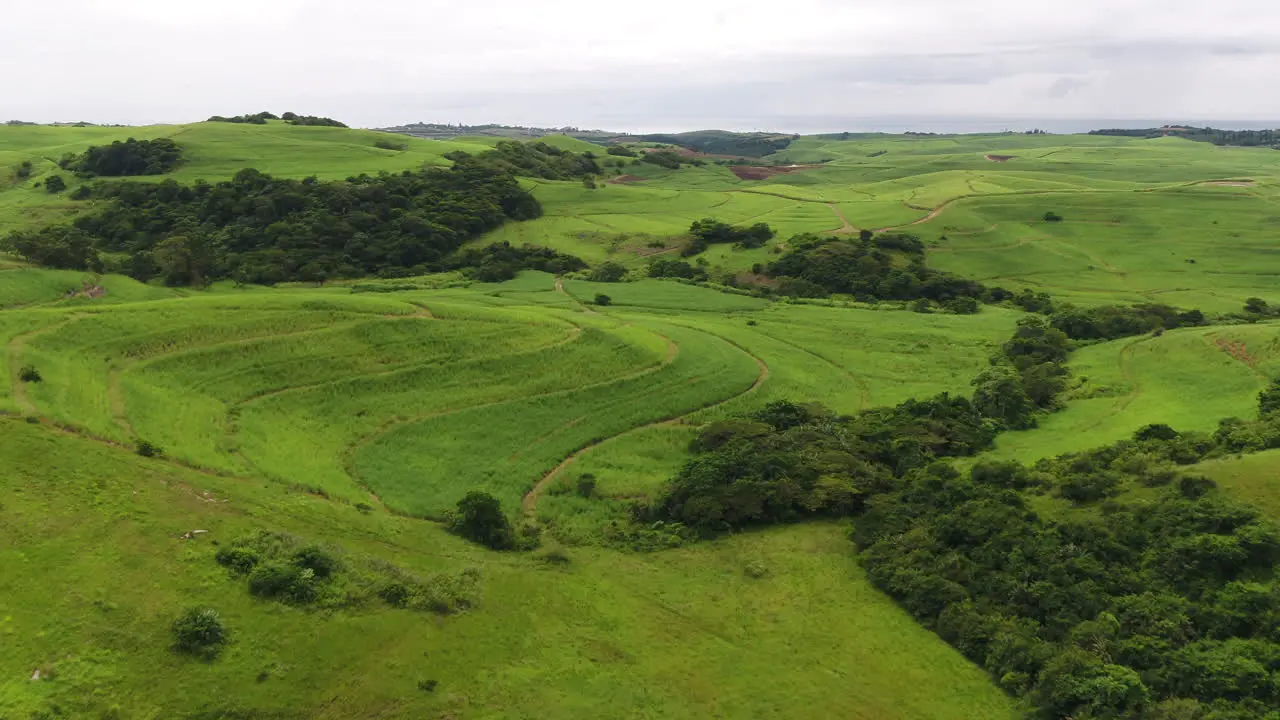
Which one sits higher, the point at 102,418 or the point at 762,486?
the point at 102,418

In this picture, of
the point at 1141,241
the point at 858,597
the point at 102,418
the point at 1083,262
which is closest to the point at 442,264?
the point at 102,418

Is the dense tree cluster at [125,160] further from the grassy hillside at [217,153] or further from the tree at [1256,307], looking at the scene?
the tree at [1256,307]

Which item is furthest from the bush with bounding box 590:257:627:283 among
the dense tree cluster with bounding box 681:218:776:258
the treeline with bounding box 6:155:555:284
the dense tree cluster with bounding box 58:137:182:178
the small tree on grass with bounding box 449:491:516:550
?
the dense tree cluster with bounding box 58:137:182:178

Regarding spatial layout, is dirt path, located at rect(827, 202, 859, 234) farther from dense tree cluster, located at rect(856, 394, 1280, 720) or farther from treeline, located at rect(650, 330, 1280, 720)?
dense tree cluster, located at rect(856, 394, 1280, 720)

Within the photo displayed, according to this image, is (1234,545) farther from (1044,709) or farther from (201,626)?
(201,626)

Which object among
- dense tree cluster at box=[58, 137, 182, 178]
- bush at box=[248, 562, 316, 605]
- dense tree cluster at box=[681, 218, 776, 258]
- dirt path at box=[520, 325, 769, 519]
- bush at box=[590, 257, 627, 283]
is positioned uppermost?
dense tree cluster at box=[58, 137, 182, 178]

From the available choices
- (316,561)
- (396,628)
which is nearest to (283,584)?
(316,561)

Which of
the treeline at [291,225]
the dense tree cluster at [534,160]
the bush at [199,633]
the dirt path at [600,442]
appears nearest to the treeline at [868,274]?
the dirt path at [600,442]
